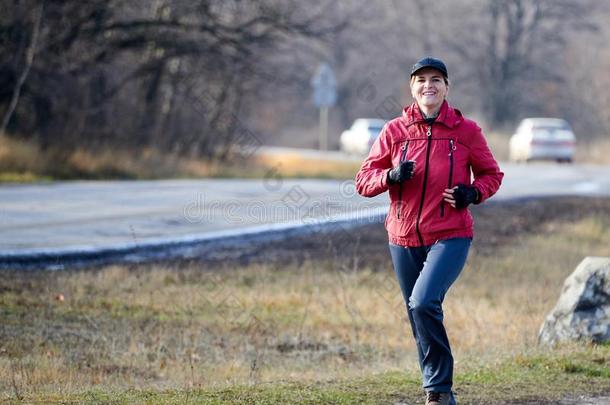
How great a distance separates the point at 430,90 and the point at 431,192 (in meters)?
0.55

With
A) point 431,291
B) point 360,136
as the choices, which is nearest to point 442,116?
point 431,291

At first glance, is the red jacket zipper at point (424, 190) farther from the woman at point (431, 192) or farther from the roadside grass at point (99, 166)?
the roadside grass at point (99, 166)

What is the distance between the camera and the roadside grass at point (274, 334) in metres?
6.93

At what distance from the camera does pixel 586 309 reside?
8852 millimetres

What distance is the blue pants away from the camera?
581 cm

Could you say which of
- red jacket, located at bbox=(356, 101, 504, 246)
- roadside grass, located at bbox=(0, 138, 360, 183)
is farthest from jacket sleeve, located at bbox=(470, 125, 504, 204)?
roadside grass, located at bbox=(0, 138, 360, 183)

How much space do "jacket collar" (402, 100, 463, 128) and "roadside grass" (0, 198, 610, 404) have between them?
1685 millimetres

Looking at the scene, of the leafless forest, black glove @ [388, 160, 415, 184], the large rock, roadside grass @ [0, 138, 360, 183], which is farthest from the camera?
the leafless forest

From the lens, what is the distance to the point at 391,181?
579cm

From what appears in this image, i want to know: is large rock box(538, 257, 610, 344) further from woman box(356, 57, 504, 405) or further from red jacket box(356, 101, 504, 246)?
red jacket box(356, 101, 504, 246)

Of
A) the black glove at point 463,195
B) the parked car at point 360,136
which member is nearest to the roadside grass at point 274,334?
the black glove at point 463,195

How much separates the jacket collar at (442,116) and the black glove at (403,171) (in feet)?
1.00

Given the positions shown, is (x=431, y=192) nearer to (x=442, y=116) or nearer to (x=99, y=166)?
(x=442, y=116)

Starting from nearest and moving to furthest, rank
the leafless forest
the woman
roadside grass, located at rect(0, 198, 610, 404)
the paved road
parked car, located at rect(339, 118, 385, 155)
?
the woman < roadside grass, located at rect(0, 198, 610, 404) < the paved road < the leafless forest < parked car, located at rect(339, 118, 385, 155)
